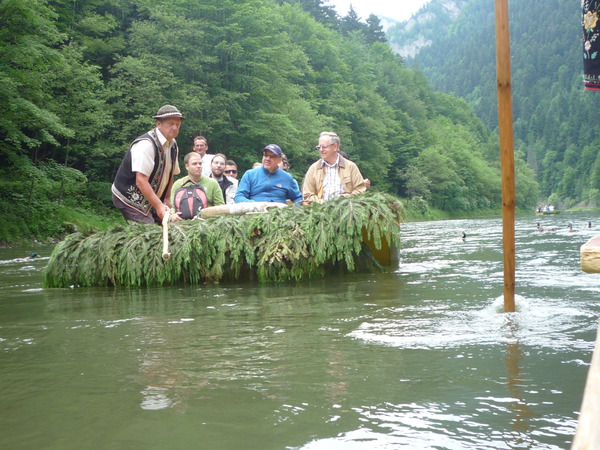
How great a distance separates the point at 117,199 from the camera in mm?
8211

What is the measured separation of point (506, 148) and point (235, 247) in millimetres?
3765

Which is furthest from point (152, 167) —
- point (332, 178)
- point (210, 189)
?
point (332, 178)

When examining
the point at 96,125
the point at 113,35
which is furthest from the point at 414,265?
the point at 113,35

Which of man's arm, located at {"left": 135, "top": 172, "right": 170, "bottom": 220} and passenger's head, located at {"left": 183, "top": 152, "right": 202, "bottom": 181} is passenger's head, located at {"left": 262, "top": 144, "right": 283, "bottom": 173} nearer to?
passenger's head, located at {"left": 183, "top": 152, "right": 202, "bottom": 181}

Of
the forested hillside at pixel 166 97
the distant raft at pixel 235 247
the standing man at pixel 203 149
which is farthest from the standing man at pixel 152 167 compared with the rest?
the forested hillside at pixel 166 97

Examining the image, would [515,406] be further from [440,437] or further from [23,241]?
[23,241]

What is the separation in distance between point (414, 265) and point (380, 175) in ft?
198

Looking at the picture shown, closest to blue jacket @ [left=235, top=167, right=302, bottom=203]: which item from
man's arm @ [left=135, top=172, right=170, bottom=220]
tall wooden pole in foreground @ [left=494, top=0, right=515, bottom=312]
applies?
man's arm @ [left=135, top=172, right=170, bottom=220]

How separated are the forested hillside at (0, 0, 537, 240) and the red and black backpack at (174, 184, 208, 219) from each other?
46.1 ft

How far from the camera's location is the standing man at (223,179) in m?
11.7

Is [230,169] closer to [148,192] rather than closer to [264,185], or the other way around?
[264,185]

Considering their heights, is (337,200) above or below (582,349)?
above

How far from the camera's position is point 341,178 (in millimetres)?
9852

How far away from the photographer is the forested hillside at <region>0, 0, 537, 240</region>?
23781 millimetres
